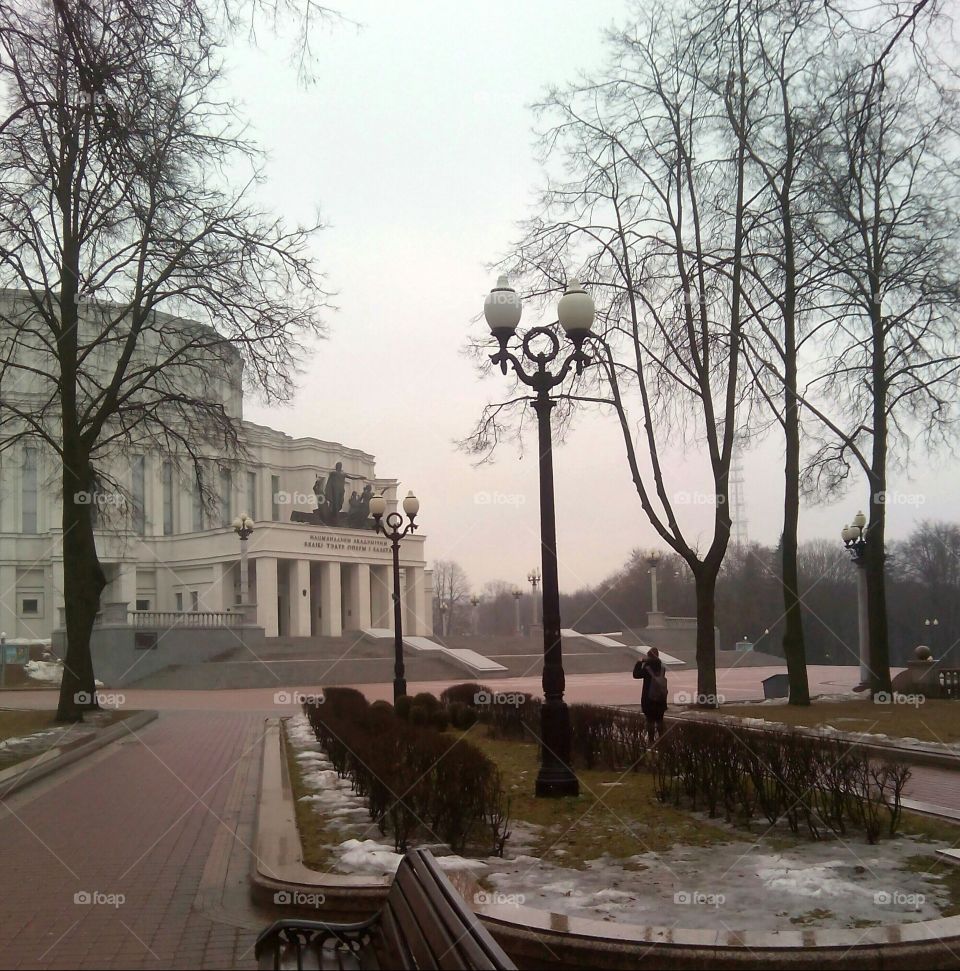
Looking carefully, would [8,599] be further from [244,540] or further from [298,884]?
[298,884]

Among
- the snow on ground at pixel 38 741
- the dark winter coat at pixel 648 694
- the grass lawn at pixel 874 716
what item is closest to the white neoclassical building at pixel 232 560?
the snow on ground at pixel 38 741

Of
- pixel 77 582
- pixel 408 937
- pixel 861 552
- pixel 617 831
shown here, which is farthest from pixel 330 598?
pixel 408 937

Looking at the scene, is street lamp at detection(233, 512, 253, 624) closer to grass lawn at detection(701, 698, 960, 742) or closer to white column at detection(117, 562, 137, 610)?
white column at detection(117, 562, 137, 610)

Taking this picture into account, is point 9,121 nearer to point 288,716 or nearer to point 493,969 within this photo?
point 493,969

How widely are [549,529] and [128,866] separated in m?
4.91

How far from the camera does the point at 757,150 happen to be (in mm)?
20391

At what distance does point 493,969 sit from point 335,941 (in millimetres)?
1788

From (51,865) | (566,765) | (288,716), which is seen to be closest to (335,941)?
(51,865)

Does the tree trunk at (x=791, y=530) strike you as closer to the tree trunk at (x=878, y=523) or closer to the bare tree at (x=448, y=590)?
the tree trunk at (x=878, y=523)

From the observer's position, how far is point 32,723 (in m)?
19.7

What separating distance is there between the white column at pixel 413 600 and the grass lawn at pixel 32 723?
45.7 m

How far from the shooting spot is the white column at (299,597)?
61156 mm

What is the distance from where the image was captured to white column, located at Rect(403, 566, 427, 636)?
69.6 meters

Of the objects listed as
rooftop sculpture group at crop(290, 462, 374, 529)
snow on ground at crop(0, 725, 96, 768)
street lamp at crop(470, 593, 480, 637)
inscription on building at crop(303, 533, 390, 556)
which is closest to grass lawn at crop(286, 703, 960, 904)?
snow on ground at crop(0, 725, 96, 768)
